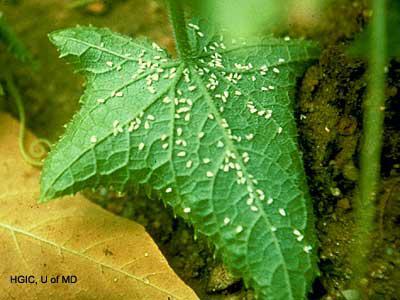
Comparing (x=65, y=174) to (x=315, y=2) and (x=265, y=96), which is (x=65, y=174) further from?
(x=315, y=2)

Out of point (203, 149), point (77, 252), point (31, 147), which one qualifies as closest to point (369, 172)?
point (203, 149)

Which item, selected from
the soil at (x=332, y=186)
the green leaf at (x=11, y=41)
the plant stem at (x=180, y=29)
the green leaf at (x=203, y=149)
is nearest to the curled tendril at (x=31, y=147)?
the soil at (x=332, y=186)

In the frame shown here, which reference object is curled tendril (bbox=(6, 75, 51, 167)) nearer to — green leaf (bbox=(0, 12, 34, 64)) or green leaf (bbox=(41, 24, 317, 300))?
green leaf (bbox=(0, 12, 34, 64))

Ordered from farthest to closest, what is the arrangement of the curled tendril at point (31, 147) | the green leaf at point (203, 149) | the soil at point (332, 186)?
the curled tendril at point (31, 147), the soil at point (332, 186), the green leaf at point (203, 149)

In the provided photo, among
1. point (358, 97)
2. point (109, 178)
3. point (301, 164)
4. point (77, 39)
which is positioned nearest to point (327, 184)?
point (301, 164)

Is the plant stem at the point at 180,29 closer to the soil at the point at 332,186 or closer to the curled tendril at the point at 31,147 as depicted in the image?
the soil at the point at 332,186

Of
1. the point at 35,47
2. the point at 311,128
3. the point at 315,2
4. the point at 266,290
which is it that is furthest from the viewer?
the point at 35,47

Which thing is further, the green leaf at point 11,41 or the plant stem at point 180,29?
the green leaf at point 11,41
